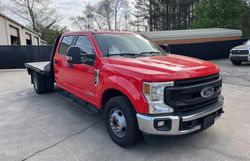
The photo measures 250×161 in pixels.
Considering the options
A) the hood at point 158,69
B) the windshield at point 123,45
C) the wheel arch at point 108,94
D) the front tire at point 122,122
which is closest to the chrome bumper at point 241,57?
the windshield at point 123,45

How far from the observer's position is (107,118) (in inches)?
154

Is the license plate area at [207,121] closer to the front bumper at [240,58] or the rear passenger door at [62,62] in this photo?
the rear passenger door at [62,62]

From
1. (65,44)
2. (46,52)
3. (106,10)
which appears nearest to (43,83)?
(65,44)

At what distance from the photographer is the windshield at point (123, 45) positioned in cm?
422

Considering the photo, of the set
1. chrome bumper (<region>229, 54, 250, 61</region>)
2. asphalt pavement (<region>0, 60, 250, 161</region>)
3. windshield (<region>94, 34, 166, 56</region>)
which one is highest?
windshield (<region>94, 34, 166, 56</region>)

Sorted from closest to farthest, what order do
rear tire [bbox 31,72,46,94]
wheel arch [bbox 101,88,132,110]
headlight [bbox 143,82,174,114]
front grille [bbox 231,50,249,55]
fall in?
headlight [bbox 143,82,174,114]
wheel arch [bbox 101,88,132,110]
rear tire [bbox 31,72,46,94]
front grille [bbox 231,50,249,55]

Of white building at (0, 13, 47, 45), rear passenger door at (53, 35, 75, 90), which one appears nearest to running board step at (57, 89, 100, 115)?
rear passenger door at (53, 35, 75, 90)

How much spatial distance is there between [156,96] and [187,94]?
0.49 m

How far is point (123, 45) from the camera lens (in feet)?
14.5

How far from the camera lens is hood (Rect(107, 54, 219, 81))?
10.0 feet

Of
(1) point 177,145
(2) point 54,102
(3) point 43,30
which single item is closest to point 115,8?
(3) point 43,30

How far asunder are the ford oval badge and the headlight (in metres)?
0.62

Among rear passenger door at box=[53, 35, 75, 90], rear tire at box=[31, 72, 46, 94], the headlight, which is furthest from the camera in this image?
rear tire at box=[31, 72, 46, 94]

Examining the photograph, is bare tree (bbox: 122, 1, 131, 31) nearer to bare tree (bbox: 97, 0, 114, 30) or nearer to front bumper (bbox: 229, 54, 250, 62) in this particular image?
bare tree (bbox: 97, 0, 114, 30)
